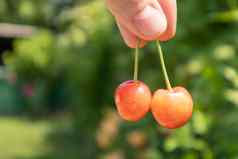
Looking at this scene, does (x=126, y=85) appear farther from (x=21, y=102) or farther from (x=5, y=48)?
(x=5, y=48)

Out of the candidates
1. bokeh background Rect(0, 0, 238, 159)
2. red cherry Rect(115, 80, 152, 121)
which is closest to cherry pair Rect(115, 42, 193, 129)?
red cherry Rect(115, 80, 152, 121)

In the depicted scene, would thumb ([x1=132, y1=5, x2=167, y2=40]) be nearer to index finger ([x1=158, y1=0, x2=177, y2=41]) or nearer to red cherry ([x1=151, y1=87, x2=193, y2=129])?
index finger ([x1=158, y1=0, x2=177, y2=41])

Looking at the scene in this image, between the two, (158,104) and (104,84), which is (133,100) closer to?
(158,104)

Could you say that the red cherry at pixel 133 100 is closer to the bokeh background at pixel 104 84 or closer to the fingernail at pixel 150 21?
the fingernail at pixel 150 21

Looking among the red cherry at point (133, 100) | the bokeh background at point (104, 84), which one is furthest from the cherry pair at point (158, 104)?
the bokeh background at point (104, 84)

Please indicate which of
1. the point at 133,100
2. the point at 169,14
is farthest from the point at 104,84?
the point at 169,14

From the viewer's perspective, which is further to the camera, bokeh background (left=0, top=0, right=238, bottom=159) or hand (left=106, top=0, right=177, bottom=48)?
bokeh background (left=0, top=0, right=238, bottom=159)

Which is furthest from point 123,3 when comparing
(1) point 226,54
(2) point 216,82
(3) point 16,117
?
(3) point 16,117

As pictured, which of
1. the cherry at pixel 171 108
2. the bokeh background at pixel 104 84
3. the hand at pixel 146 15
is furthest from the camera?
the bokeh background at pixel 104 84
